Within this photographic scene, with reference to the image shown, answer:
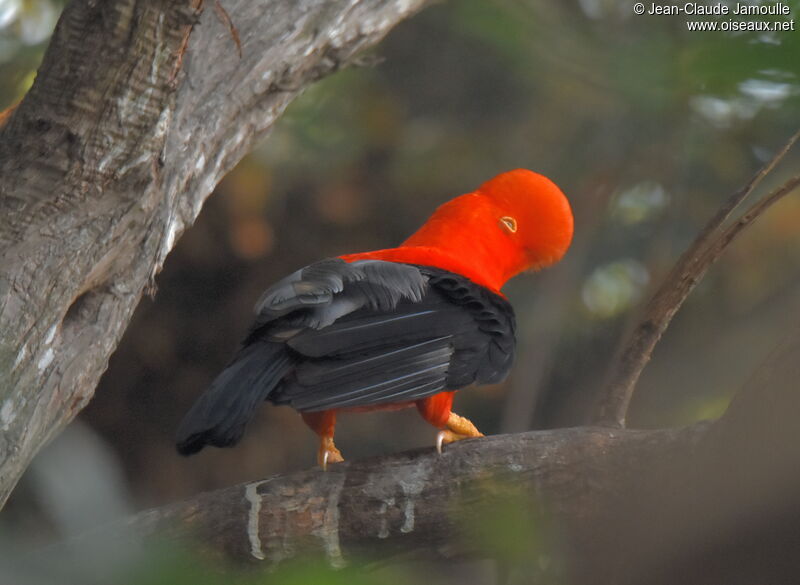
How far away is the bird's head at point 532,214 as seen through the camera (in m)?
3.21

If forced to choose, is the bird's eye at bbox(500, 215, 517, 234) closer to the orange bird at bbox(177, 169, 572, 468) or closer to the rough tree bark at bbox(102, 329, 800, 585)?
the orange bird at bbox(177, 169, 572, 468)

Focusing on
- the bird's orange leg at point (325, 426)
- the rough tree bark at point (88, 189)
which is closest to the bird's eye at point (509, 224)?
the bird's orange leg at point (325, 426)

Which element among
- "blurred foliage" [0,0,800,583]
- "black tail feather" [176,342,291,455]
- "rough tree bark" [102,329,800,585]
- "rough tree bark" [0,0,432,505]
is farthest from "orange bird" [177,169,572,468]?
"blurred foliage" [0,0,800,583]

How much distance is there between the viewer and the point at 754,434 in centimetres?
84

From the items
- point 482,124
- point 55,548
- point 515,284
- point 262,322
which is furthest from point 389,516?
point 482,124

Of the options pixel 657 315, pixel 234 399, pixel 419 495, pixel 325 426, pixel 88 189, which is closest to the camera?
pixel 88 189

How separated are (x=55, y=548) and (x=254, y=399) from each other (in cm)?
144

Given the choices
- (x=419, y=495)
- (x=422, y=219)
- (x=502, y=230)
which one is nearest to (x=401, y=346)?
(x=419, y=495)

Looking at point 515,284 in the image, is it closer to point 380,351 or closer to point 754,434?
point 380,351

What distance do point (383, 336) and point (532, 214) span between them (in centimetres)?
91

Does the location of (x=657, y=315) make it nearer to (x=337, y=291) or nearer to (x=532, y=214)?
(x=532, y=214)

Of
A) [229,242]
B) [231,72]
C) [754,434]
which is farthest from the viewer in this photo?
[229,242]

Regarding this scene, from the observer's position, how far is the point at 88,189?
84.3 inches

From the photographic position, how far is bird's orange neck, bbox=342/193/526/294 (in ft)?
10.7
